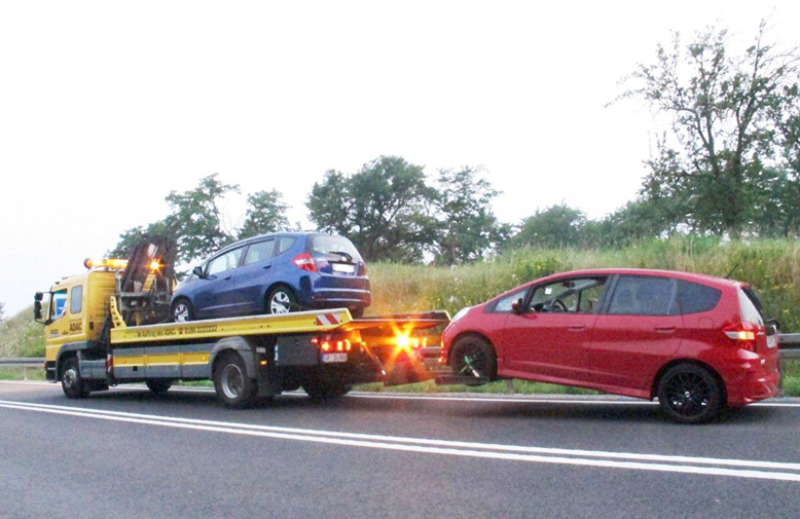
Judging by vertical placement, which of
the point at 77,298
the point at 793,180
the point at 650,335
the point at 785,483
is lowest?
the point at 785,483

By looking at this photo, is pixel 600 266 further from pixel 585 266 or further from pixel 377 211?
pixel 377 211

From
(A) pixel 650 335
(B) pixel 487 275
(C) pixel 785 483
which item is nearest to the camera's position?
(C) pixel 785 483

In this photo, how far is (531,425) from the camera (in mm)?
8680

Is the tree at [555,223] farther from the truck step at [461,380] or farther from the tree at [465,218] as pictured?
the truck step at [461,380]

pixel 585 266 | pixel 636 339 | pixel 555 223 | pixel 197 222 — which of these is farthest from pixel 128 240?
pixel 636 339

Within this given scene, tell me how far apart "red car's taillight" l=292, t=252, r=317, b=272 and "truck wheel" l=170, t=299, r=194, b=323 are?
8.86 feet

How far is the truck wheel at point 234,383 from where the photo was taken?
1151 cm

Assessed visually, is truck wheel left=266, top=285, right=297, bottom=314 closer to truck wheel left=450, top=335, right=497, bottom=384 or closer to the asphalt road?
the asphalt road

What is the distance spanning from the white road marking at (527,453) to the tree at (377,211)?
38143 mm

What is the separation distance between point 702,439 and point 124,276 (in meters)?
11.4

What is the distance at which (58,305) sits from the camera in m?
16.3

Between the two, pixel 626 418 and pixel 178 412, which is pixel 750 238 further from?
pixel 178 412

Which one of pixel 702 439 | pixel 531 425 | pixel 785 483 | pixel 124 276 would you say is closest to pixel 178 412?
pixel 124 276

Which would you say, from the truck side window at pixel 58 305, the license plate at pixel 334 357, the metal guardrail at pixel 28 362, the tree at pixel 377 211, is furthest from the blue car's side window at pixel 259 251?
the tree at pixel 377 211
